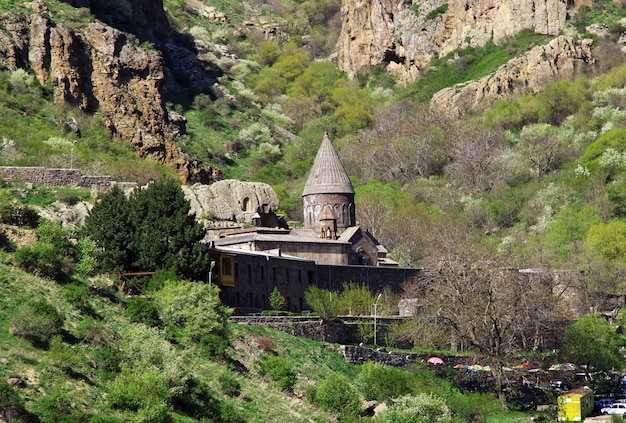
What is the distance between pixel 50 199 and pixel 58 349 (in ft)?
85.7

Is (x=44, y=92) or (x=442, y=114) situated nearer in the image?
(x=44, y=92)

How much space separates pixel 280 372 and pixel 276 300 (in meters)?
15.3

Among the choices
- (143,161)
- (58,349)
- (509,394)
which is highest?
(143,161)

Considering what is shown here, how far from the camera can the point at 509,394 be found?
62719 millimetres

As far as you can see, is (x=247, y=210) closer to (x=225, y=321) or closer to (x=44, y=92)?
(x=44, y=92)

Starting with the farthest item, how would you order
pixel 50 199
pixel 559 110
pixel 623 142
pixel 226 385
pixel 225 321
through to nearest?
pixel 559 110, pixel 623 142, pixel 50 199, pixel 225 321, pixel 226 385

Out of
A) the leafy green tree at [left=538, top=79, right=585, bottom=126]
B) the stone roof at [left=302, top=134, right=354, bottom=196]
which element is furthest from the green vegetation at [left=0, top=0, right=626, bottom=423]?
the stone roof at [left=302, top=134, right=354, bottom=196]

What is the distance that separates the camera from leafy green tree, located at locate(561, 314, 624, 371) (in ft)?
220

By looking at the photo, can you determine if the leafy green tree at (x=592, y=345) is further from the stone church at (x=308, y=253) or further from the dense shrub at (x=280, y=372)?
the dense shrub at (x=280, y=372)

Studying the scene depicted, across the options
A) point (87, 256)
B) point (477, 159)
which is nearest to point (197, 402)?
point (87, 256)

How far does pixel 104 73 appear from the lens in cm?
10256

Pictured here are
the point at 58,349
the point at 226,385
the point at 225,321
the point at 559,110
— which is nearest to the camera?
the point at 58,349

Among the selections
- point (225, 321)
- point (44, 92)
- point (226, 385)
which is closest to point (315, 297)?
point (225, 321)

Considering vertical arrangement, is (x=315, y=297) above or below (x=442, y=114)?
below
